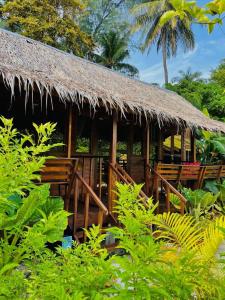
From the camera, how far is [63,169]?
5.06m

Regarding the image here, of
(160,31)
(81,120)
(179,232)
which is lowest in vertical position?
(179,232)

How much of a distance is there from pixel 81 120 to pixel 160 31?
19.3 meters

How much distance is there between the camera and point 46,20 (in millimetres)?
17828

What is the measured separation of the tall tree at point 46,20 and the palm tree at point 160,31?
22.0ft

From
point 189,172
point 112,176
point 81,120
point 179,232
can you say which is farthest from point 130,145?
point 179,232

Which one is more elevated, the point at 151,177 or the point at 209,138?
the point at 209,138

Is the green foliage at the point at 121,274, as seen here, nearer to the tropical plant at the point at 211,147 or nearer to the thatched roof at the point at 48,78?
the thatched roof at the point at 48,78

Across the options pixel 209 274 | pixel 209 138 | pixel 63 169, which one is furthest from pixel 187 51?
pixel 209 274

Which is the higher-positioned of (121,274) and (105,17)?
(105,17)

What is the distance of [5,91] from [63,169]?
2.33 m

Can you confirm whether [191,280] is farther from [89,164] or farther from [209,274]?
[89,164]

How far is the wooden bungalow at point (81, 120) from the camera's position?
16.7 ft

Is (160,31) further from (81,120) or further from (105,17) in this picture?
(81,120)

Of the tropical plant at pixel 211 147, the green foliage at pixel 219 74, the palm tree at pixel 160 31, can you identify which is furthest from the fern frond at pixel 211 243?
the green foliage at pixel 219 74
